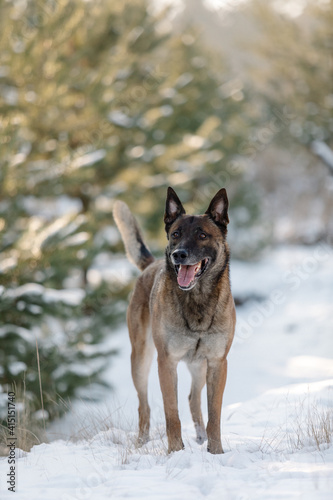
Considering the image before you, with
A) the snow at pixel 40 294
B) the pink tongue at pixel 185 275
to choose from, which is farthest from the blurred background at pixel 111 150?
the pink tongue at pixel 185 275

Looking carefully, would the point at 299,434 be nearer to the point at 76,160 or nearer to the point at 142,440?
the point at 142,440

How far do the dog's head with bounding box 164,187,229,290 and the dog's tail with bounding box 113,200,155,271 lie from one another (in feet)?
3.14

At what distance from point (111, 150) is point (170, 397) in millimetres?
7472

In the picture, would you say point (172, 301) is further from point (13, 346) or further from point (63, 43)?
point (63, 43)

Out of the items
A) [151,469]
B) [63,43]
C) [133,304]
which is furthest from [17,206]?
[151,469]

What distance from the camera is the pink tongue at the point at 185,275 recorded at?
12.7 ft

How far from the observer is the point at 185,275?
3.92 meters

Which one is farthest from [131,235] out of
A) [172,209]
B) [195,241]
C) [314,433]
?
[314,433]

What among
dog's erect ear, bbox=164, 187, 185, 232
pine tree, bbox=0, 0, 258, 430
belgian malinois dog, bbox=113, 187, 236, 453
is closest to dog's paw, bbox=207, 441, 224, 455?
belgian malinois dog, bbox=113, 187, 236, 453

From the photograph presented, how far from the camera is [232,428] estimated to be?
4848 mm

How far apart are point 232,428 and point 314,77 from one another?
17642 millimetres

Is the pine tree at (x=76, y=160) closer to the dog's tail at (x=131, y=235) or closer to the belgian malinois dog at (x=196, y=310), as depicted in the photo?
the dog's tail at (x=131, y=235)

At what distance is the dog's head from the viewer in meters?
3.90

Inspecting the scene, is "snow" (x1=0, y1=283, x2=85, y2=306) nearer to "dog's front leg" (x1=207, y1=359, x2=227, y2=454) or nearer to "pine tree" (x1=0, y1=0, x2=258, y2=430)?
"pine tree" (x1=0, y1=0, x2=258, y2=430)
